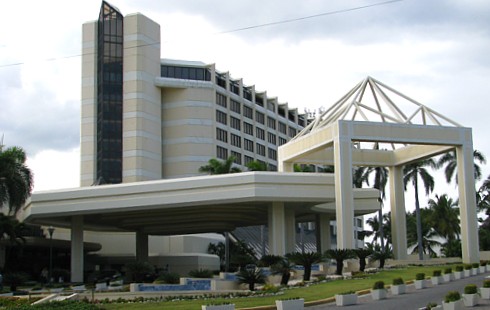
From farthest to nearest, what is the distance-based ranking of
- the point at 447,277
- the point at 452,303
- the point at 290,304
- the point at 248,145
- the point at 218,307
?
the point at 248,145
the point at 447,277
the point at 290,304
the point at 218,307
the point at 452,303

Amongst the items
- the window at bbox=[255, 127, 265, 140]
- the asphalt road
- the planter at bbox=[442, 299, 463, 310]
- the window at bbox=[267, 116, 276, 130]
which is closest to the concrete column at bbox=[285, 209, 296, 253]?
the asphalt road

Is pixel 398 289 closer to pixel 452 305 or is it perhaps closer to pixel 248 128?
pixel 452 305

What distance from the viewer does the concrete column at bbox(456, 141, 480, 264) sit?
158 feet

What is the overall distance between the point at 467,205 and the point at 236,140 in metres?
59.9

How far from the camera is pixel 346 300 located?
2661cm

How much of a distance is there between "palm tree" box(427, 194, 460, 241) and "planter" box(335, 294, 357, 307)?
6488cm

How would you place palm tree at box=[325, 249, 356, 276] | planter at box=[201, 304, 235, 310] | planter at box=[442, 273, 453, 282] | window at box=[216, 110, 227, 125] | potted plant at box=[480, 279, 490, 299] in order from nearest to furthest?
1. planter at box=[201, 304, 235, 310]
2. potted plant at box=[480, 279, 490, 299]
3. planter at box=[442, 273, 453, 282]
4. palm tree at box=[325, 249, 356, 276]
5. window at box=[216, 110, 227, 125]

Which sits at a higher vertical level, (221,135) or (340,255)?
(221,135)

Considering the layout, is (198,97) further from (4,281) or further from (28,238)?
(4,281)

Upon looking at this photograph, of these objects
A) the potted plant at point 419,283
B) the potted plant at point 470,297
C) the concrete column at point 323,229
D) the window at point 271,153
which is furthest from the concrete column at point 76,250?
the window at point 271,153

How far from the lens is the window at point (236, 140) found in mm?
104675

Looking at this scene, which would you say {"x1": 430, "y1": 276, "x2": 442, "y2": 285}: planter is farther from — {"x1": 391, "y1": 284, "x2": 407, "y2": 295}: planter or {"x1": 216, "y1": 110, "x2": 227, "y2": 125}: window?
{"x1": 216, "y1": 110, "x2": 227, "y2": 125}: window

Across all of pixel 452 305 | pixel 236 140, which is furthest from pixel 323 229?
pixel 236 140

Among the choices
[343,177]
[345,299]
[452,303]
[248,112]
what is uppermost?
[248,112]
